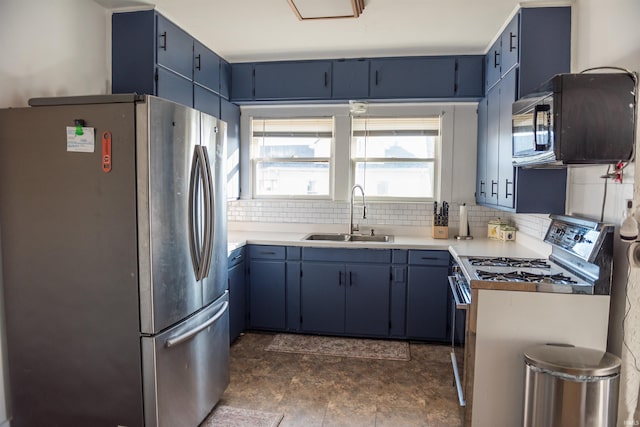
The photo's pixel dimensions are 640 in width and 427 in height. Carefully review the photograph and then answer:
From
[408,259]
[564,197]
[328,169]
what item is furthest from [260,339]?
[564,197]

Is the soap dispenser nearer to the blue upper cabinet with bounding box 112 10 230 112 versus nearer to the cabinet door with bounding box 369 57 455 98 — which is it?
the cabinet door with bounding box 369 57 455 98

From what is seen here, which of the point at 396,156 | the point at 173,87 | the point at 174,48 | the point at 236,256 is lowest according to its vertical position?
the point at 236,256

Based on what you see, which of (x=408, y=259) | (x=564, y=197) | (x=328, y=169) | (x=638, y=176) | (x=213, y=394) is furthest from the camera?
(x=328, y=169)

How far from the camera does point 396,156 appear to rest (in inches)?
157

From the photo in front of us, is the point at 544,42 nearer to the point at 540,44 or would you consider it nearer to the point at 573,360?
the point at 540,44

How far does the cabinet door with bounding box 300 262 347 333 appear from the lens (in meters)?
3.54

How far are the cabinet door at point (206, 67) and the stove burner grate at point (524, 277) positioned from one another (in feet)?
8.26

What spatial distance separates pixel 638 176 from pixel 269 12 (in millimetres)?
2328

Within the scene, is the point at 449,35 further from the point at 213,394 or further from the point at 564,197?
the point at 213,394

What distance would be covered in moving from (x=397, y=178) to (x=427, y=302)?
49.1 inches

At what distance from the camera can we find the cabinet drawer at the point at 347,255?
3.46 m

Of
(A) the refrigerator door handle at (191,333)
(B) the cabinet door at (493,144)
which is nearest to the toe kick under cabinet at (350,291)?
(B) the cabinet door at (493,144)

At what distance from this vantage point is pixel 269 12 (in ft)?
9.00

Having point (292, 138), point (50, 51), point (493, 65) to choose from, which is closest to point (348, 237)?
point (292, 138)
